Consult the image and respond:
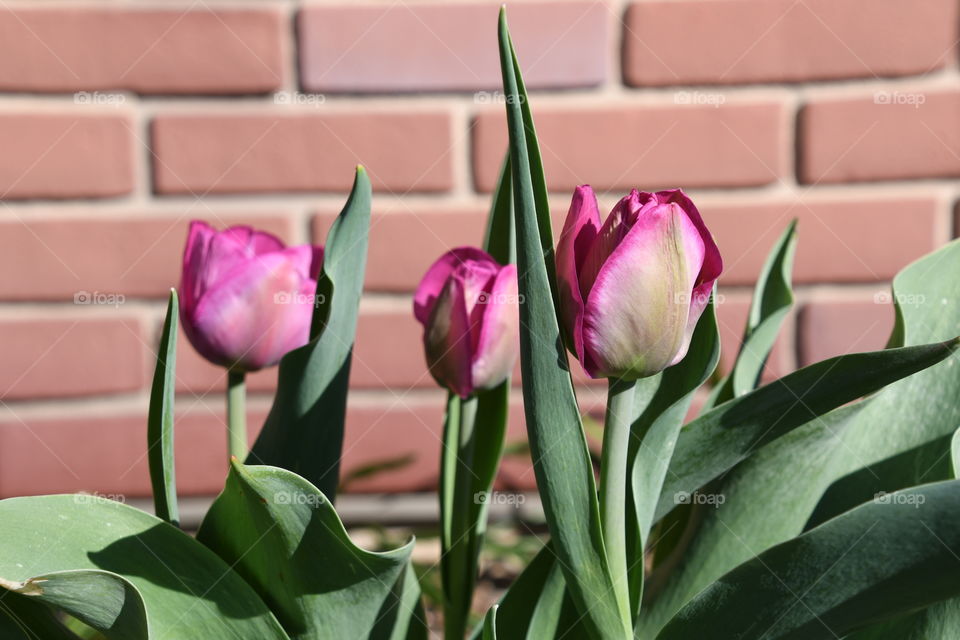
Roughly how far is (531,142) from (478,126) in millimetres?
500

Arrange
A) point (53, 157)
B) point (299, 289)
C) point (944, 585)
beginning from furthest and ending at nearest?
point (53, 157), point (299, 289), point (944, 585)

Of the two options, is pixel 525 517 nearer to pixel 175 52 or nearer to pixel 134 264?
→ pixel 134 264

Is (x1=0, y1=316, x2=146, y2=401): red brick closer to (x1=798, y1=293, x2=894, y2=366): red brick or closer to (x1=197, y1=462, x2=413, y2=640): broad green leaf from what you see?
(x1=197, y1=462, x2=413, y2=640): broad green leaf

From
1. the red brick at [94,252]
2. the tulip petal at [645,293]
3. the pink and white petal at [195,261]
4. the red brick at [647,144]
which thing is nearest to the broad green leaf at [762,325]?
the tulip petal at [645,293]

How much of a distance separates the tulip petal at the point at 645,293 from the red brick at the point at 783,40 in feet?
1.76

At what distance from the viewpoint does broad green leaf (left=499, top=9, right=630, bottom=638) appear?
0.82ft

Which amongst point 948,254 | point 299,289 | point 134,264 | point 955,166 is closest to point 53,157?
point 134,264

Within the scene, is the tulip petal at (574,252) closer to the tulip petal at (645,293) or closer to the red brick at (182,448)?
the tulip petal at (645,293)

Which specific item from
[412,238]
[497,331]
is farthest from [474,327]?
[412,238]

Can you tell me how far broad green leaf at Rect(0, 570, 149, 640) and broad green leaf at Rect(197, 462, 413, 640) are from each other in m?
0.05

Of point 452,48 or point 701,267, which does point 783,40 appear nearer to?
point 452,48

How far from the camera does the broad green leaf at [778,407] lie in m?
0.26

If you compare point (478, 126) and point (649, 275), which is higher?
point (478, 126)

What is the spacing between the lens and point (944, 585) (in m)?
0.23
